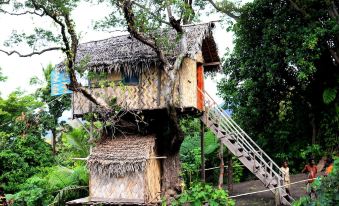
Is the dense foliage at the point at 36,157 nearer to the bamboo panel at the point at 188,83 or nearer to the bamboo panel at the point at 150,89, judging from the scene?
the bamboo panel at the point at 150,89

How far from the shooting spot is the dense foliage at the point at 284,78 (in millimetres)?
14579

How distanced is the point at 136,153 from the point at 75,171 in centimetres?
403

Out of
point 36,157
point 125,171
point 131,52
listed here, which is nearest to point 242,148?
point 125,171

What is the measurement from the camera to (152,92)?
13.4 metres

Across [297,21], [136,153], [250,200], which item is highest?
[297,21]

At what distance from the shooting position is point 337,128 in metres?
16.1

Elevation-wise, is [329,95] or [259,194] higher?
[329,95]

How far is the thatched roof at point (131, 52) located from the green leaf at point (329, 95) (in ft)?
15.5

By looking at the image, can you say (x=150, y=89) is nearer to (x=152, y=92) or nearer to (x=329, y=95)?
(x=152, y=92)

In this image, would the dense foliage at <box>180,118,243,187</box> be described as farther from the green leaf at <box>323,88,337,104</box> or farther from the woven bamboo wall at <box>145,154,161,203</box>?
the green leaf at <box>323,88,337,104</box>

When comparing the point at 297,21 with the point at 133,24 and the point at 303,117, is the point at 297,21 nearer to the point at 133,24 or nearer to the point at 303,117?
the point at 303,117

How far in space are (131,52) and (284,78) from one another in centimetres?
655

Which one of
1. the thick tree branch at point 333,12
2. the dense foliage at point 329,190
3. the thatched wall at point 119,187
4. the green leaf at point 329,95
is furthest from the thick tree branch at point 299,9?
the dense foliage at point 329,190

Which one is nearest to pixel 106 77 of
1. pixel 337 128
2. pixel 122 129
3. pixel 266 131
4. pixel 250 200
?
pixel 122 129
